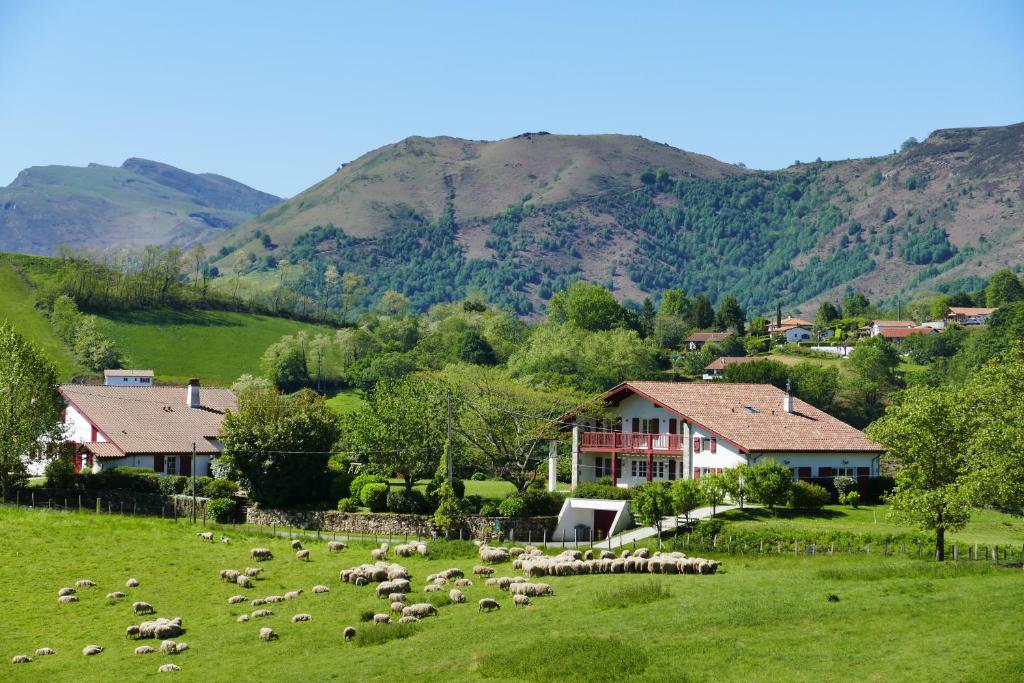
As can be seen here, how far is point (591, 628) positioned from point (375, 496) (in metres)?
32.3

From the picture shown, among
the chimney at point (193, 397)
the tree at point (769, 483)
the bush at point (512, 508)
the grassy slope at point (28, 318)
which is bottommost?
the bush at point (512, 508)

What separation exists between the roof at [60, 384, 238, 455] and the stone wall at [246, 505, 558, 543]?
15.2 metres

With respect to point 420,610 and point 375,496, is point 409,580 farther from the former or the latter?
point 375,496

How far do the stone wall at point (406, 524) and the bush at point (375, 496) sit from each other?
0.74 metres

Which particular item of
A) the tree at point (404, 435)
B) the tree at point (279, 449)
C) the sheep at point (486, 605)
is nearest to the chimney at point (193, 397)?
the tree at point (404, 435)

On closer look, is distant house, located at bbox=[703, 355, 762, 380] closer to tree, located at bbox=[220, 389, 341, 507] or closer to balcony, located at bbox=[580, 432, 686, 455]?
balcony, located at bbox=[580, 432, 686, 455]

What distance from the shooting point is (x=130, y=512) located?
74.9 metres

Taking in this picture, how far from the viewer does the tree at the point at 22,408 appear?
7581 centimetres

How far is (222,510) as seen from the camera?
7069 centimetres

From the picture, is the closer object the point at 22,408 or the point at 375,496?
the point at 375,496

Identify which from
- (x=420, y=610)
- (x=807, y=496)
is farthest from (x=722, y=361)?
(x=420, y=610)

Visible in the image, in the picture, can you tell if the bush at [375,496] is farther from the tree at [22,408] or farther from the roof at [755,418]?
the tree at [22,408]

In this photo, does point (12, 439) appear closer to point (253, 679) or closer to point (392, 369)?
point (253, 679)

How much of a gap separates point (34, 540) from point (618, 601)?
31.3m
